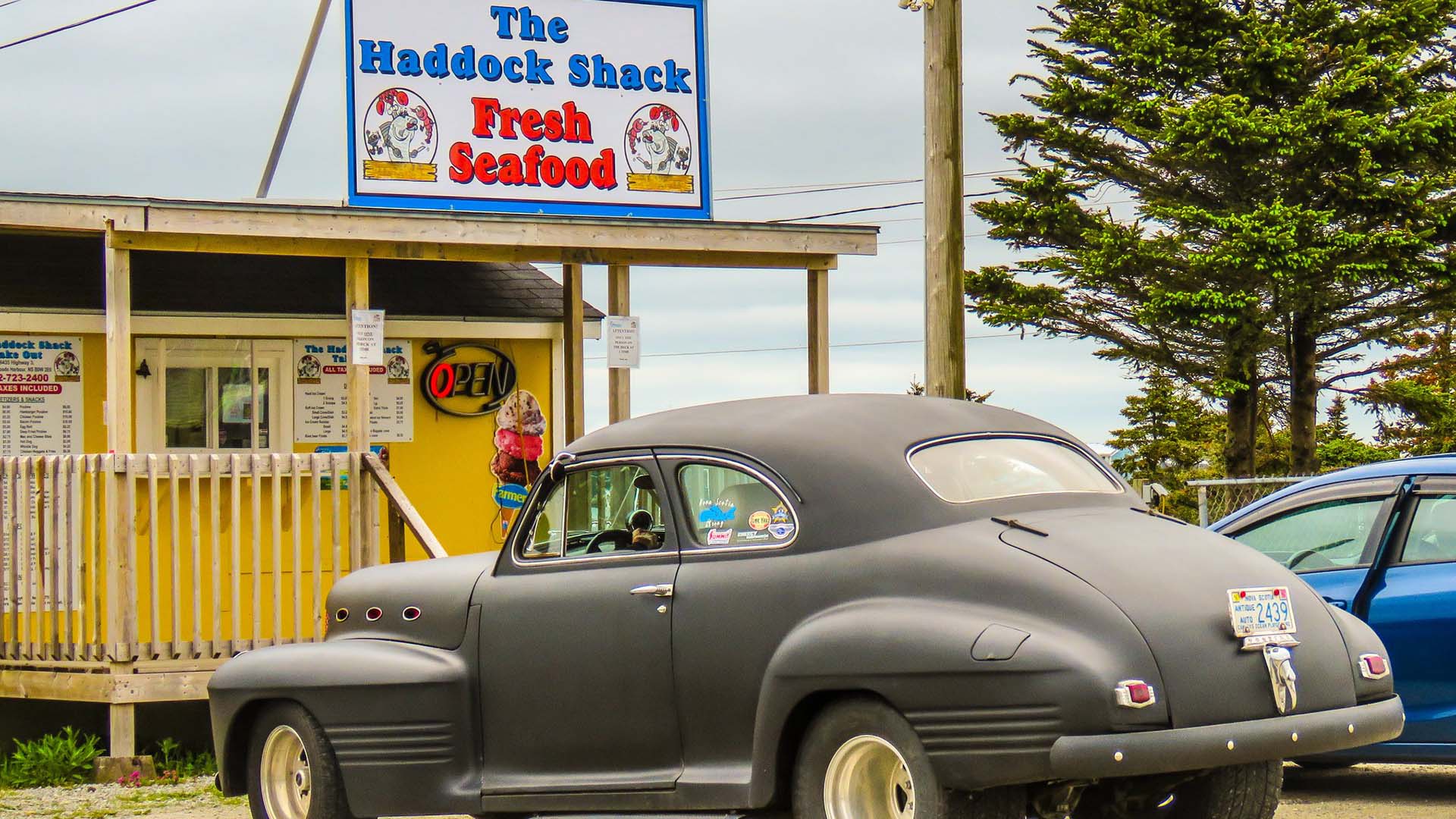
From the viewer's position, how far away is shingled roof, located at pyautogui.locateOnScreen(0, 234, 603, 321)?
14.2m

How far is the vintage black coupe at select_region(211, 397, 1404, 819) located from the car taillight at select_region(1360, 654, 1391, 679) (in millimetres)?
→ 13

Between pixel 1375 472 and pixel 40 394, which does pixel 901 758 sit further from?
pixel 40 394

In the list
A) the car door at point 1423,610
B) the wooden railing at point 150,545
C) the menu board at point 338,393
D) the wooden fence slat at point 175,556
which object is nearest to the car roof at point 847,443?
the car door at point 1423,610

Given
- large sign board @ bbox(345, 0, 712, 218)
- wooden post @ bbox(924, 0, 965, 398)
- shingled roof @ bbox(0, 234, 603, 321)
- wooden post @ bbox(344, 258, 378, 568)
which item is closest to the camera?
wooden post @ bbox(344, 258, 378, 568)

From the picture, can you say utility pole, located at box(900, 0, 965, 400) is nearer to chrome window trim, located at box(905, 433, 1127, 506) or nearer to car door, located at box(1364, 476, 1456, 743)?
car door, located at box(1364, 476, 1456, 743)

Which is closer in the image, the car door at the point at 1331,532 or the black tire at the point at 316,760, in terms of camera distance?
the black tire at the point at 316,760

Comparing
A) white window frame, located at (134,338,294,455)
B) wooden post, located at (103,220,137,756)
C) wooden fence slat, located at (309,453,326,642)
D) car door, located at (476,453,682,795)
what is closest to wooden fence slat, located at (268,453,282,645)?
wooden fence slat, located at (309,453,326,642)

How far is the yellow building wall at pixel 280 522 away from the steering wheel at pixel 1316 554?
595cm

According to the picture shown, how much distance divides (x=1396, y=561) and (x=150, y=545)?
7140mm

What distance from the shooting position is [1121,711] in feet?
17.5

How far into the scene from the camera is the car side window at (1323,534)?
8445mm

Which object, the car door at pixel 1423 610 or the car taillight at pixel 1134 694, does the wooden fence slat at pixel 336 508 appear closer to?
the car door at pixel 1423 610

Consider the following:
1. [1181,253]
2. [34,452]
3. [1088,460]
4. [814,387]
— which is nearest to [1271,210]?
[1181,253]

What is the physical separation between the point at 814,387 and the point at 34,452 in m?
6.25
